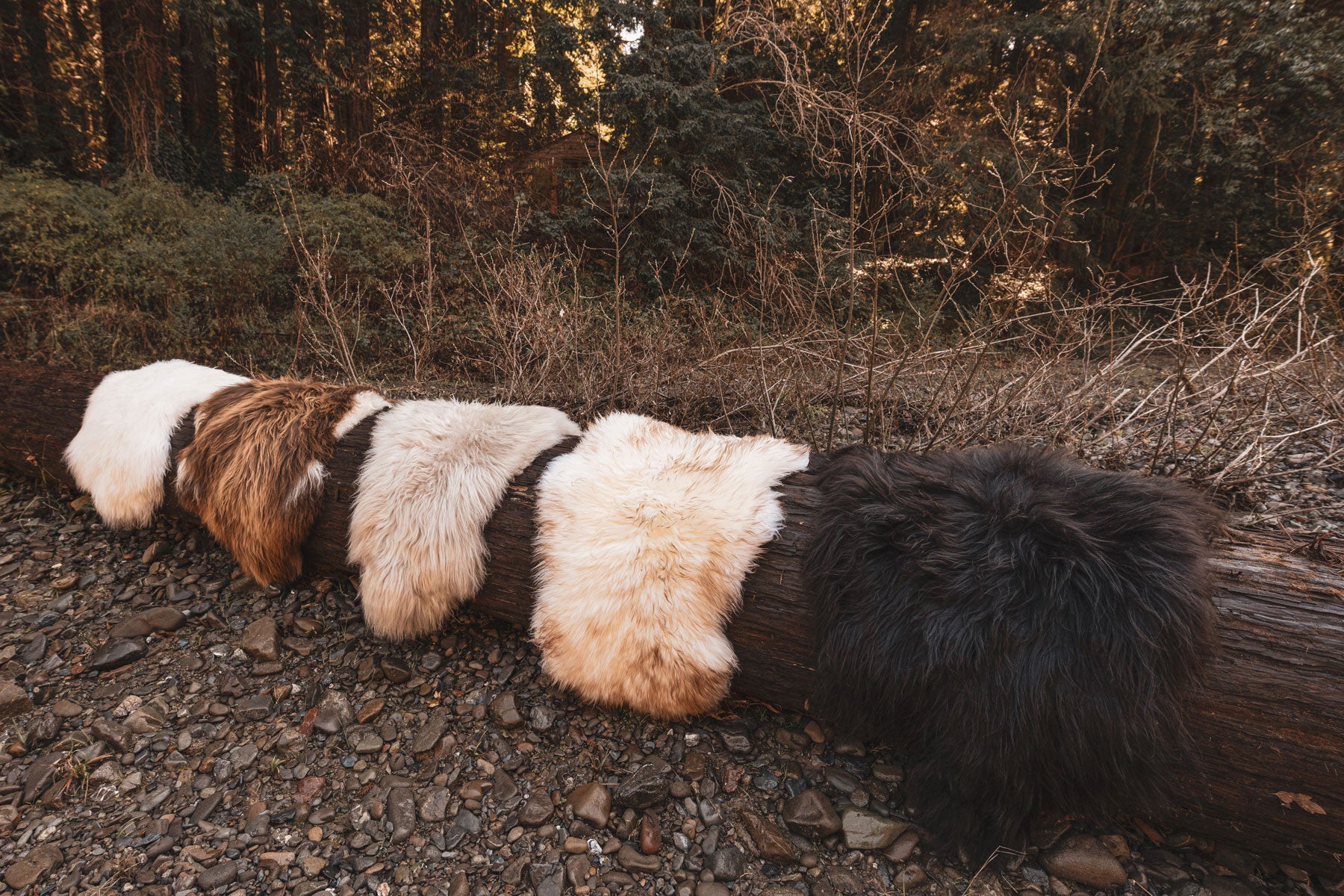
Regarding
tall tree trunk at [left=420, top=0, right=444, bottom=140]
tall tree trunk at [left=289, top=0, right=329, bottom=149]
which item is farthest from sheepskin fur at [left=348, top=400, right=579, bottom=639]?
tall tree trunk at [left=289, top=0, right=329, bottom=149]

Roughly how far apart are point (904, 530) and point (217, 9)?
8868 millimetres

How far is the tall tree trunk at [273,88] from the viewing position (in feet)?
25.1

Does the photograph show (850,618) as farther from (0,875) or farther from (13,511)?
(13,511)

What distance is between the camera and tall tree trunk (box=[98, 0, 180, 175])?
21.5 feet

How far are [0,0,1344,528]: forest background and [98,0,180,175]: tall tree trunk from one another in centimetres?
4

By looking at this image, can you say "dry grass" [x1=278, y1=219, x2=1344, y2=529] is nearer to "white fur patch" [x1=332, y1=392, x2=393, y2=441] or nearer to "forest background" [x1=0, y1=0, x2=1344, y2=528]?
"forest background" [x1=0, y1=0, x2=1344, y2=528]

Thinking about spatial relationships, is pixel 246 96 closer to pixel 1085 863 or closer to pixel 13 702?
pixel 13 702

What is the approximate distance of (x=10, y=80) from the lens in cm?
657

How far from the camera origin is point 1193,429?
290 centimetres

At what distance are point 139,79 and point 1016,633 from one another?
10.2m

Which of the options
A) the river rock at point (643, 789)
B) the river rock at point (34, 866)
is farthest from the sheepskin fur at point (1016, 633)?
the river rock at point (34, 866)

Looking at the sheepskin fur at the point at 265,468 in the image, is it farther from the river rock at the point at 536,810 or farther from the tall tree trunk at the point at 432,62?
the tall tree trunk at the point at 432,62

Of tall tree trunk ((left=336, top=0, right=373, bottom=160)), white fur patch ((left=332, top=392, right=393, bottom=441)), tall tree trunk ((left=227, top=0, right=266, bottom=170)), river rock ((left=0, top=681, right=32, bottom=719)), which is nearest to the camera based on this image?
river rock ((left=0, top=681, right=32, bottom=719))

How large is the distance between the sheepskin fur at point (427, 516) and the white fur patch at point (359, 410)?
0.83 ft
